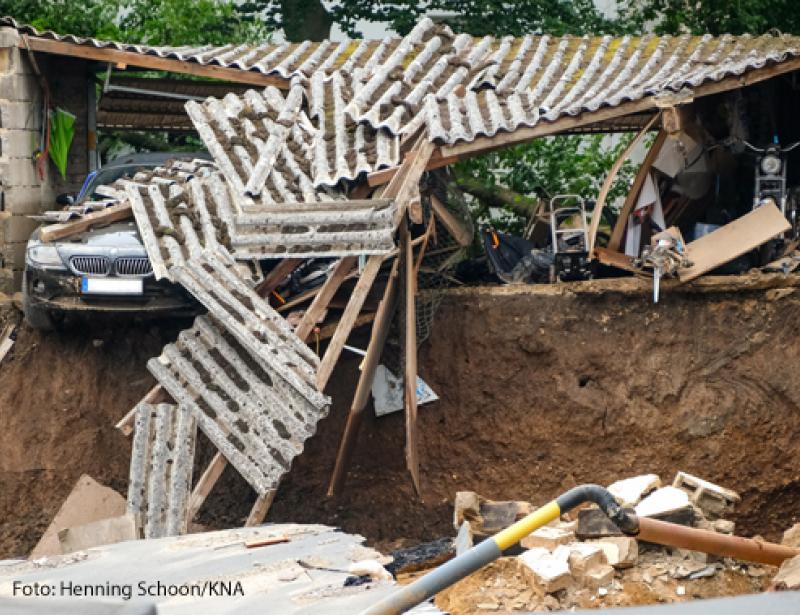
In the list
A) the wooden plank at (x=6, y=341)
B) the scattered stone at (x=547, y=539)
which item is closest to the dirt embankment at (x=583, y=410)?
the scattered stone at (x=547, y=539)

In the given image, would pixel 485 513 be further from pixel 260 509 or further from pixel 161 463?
pixel 161 463

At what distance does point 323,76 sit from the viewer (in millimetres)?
17344

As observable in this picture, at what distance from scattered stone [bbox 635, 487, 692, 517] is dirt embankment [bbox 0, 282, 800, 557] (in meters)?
2.64

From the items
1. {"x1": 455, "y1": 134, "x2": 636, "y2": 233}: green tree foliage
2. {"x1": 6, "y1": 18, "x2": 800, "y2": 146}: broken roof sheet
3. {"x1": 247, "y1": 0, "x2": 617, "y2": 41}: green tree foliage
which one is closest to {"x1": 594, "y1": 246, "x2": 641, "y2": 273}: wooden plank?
{"x1": 6, "y1": 18, "x2": 800, "y2": 146}: broken roof sheet

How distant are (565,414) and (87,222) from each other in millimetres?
4920

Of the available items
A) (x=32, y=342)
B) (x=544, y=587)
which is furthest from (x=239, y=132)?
(x=544, y=587)

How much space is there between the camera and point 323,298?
14688 millimetres

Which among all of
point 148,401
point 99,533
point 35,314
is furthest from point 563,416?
point 35,314

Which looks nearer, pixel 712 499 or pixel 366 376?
pixel 712 499

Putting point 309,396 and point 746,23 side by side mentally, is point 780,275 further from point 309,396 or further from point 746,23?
point 746,23

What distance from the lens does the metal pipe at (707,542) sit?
8.00m

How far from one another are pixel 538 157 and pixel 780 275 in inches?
249

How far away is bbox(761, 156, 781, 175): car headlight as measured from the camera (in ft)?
50.9

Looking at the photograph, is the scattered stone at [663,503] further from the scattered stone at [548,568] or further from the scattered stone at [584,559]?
the scattered stone at [548,568]
